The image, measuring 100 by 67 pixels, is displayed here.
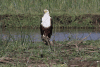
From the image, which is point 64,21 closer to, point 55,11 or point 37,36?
point 55,11

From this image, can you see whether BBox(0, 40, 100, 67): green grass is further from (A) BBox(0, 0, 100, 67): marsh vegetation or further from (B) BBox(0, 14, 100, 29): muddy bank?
(B) BBox(0, 14, 100, 29): muddy bank

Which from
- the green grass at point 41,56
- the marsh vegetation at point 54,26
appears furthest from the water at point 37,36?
the green grass at point 41,56

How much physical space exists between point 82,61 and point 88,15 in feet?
24.2

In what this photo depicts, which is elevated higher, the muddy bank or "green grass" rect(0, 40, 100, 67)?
"green grass" rect(0, 40, 100, 67)

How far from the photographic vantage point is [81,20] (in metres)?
10.1

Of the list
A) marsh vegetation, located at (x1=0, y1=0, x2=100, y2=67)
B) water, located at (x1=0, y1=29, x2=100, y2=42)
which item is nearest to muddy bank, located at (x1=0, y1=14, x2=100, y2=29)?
marsh vegetation, located at (x1=0, y1=0, x2=100, y2=67)

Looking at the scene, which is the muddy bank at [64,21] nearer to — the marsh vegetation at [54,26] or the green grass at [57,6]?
the marsh vegetation at [54,26]

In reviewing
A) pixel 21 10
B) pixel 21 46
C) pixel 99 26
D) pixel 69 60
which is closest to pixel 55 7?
pixel 21 10

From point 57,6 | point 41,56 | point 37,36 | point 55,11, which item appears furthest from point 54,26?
point 41,56

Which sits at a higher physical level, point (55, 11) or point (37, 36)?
point (55, 11)

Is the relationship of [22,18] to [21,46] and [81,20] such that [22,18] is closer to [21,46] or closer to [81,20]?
[81,20]

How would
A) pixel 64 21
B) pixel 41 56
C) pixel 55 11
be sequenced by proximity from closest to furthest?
pixel 41 56 → pixel 64 21 → pixel 55 11

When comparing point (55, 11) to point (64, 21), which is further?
point (55, 11)

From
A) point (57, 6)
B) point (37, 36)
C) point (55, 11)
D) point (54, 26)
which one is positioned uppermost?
point (57, 6)
